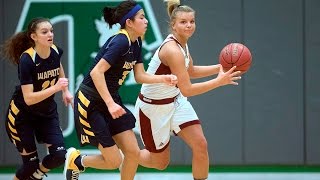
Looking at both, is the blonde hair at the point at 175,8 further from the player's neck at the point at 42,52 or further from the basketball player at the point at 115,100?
the player's neck at the point at 42,52

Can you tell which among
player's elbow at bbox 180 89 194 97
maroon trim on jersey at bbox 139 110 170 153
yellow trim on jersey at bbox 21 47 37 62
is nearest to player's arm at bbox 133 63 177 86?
player's elbow at bbox 180 89 194 97

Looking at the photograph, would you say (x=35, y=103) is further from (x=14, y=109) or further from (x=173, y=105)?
(x=173, y=105)

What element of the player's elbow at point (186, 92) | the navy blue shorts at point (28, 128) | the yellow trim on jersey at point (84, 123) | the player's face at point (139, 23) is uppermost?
the player's face at point (139, 23)

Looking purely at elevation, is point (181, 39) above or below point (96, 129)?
above

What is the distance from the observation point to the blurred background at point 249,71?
836 centimetres

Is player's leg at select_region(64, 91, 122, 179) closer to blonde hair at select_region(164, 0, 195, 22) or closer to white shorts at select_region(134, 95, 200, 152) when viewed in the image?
white shorts at select_region(134, 95, 200, 152)

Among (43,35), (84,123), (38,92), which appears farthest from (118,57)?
(43,35)

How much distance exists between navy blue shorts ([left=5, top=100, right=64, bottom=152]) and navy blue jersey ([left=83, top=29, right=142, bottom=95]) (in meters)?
0.80

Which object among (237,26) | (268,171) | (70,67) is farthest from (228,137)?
(70,67)

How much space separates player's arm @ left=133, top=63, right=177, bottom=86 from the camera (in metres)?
5.50

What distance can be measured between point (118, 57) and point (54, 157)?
132 centimetres

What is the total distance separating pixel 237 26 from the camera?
8383 mm

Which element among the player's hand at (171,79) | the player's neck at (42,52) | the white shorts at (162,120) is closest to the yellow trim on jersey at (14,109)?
the player's neck at (42,52)

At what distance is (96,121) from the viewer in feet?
18.7
